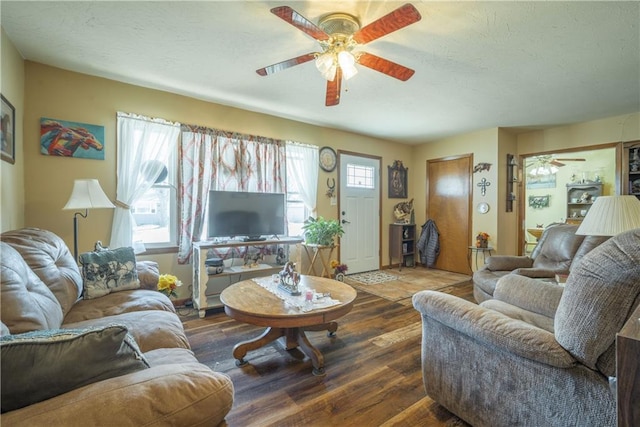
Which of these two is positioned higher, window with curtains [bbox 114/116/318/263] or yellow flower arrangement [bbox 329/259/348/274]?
window with curtains [bbox 114/116/318/263]

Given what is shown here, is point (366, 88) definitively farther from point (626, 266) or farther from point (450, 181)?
point (450, 181)

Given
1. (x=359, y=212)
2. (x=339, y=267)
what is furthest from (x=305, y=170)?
(x=339, y=267)

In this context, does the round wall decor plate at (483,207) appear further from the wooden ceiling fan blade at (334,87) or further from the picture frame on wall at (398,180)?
the wooden ceiling fan blade at (334,87)

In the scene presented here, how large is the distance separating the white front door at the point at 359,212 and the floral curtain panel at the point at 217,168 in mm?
1315

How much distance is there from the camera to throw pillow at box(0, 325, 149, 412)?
26.1 inches

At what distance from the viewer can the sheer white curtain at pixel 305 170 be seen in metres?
4.05

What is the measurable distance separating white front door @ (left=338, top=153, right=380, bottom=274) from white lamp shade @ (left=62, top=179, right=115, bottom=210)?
3.16 metres

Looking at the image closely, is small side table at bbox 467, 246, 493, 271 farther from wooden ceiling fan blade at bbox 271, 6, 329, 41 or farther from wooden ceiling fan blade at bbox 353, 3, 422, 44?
wooden ceiling fan blade at bbox 271, 6, 329, 41

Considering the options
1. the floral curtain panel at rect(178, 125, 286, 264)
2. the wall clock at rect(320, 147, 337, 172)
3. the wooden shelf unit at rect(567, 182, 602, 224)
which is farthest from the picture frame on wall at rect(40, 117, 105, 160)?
the wooden shelf unit at rect(567, 182, 602, 224)

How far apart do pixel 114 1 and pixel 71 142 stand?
5.11ft

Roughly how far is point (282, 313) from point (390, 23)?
1.77m

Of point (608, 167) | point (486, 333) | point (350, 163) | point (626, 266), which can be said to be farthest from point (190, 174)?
point (608, 167)

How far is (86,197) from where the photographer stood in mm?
2281

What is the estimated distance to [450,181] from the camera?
5082 millimetres
